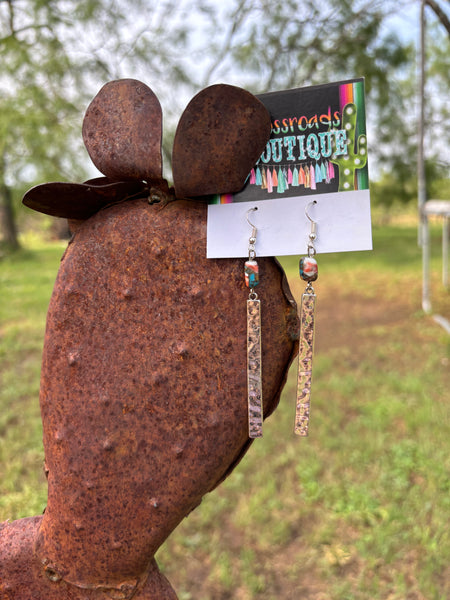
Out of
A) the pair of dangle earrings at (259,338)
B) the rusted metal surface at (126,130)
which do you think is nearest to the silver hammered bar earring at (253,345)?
the pair of dangle earrings at (259,338)

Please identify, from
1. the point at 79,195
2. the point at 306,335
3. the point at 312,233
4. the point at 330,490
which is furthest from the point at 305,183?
the point at 330,490

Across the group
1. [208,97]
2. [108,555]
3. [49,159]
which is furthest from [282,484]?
[49,159]

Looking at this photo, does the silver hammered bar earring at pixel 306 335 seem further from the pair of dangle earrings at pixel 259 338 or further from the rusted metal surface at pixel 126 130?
the rusted metal surface at pixel 126 130

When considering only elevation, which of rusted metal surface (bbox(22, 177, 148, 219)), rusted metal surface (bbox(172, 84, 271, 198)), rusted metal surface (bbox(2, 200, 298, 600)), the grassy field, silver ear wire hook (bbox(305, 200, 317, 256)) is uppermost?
rusted metal surface (bbox(172, 84, 271, 198))

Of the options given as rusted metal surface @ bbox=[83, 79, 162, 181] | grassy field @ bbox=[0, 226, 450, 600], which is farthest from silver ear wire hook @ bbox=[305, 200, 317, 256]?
grassy field @ bbox=[0, 226, 450, 600]

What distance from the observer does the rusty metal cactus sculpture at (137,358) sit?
0.66 m

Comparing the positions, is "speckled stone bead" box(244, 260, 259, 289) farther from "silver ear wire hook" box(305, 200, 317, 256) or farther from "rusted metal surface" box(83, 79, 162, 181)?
"rusted metal surface" box(83, 79, 162, 181)

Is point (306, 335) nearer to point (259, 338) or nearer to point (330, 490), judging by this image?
point (259, 338)

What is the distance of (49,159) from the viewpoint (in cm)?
463

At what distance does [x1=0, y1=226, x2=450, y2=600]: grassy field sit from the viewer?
Result: 1580mm

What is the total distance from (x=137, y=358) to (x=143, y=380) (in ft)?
0.10

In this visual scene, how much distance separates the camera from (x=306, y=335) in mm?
643

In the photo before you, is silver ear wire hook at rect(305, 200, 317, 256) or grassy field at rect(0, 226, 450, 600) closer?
silver ear wire hook at rect(305, 200, 317, 256)

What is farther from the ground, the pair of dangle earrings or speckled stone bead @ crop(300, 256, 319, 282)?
speckled stone bead @ crop(300, 256, 319, 282)
